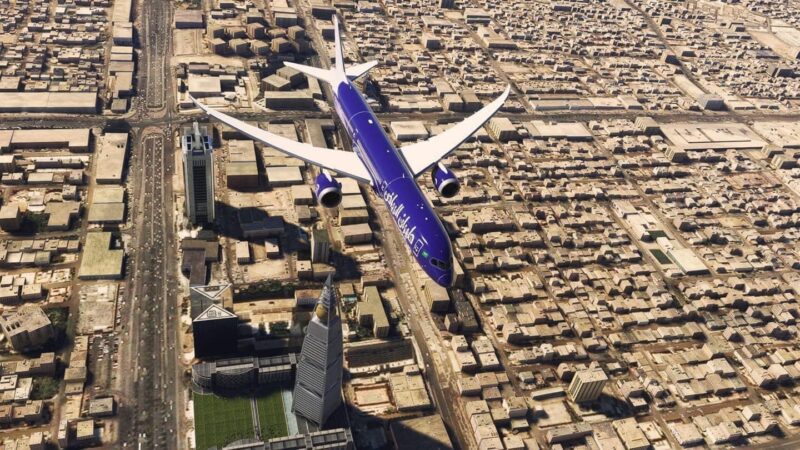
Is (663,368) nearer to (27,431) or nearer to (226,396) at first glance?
(226,396)

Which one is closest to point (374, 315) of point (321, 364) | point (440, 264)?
point (440, 264)

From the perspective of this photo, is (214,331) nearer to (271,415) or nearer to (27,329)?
(271,415)

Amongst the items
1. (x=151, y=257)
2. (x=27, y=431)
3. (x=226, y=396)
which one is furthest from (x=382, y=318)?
(x=27, y=431)

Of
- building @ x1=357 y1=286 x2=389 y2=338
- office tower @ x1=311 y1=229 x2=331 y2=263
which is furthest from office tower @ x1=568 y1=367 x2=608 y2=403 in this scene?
office tower @ x1=311 y1=229 x2=331 y2=263

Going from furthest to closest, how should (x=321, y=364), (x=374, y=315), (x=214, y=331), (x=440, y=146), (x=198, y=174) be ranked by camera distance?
1. (x=440, y=146)
2. (x=198, y=174)
3. (x=374, y=315)
4. (x=214, y=331)
5. (x=321, y=364)

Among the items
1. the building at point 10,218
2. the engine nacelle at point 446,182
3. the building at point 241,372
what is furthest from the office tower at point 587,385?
the building at point 10,218
